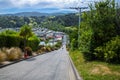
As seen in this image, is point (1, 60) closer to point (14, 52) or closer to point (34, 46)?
point (14, 52)

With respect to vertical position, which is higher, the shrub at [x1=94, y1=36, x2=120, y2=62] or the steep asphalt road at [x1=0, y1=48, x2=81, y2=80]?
the shrub at [x1=94, y1=36, x2=120, y2=62]

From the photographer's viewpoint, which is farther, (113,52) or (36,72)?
(36,72)

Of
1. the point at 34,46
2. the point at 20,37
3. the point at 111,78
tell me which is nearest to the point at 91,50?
the point at 111,78

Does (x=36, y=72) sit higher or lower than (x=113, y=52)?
lower

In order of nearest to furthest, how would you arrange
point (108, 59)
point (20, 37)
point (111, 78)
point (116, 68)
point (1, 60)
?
point (111, 78)
point (116, 68)
point (108, 59)
point (1, 60)
point (20, 37)

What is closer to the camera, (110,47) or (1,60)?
(110,47)

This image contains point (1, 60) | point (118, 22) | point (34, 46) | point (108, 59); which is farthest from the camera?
point (34, 46)

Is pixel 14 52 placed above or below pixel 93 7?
below

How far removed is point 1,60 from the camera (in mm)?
28562

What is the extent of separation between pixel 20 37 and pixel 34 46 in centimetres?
1923

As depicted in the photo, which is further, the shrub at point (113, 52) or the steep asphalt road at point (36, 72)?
the shrub at point (113, 52)

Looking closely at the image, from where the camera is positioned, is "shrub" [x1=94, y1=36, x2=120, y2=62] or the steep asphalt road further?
"shrub" [x1=94, y1=36, x2=120, y2=62]

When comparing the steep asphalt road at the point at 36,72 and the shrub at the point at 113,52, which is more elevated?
the shrub at the point at 113,52

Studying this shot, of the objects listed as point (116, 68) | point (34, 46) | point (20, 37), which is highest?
point (116, 68)
